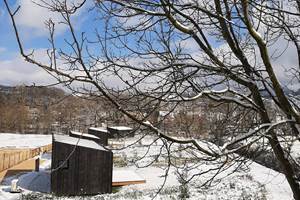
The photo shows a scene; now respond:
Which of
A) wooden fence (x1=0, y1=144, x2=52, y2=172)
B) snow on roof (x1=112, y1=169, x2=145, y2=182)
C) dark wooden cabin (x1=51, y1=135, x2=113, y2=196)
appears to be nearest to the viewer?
dark wooden cabin (x1=51, y1=135, x2=113, y2=196)

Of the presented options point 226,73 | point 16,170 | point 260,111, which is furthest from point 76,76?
point 16,170

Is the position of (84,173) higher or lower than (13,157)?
higher

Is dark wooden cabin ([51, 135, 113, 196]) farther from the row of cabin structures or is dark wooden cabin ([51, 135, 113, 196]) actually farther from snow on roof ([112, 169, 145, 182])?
snow on roof ([112, 169, 145, 182])

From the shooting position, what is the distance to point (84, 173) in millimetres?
→ 19281

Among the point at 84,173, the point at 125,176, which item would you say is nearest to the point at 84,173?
the point at 84,173

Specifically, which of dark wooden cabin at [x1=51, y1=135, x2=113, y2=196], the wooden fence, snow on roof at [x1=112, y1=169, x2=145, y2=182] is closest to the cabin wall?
dark wooden cabin at [x1=51, y1=135, x2=113, y2=196]

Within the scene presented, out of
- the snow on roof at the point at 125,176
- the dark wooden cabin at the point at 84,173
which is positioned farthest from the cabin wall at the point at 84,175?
the snow on roof at the point at 125,176

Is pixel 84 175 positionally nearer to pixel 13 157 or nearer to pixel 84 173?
pixel 84 173

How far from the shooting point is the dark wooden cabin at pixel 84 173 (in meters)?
18.9

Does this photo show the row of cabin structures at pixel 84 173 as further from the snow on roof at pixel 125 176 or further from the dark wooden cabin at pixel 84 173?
the snow on roof at pixel 125 176

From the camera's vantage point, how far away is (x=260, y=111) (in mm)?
4426

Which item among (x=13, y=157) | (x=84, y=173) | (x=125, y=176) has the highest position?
(x=84, y=173)

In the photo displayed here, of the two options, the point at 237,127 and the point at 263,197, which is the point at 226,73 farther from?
the point at 263,197

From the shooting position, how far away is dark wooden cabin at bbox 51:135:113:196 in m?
18.9
